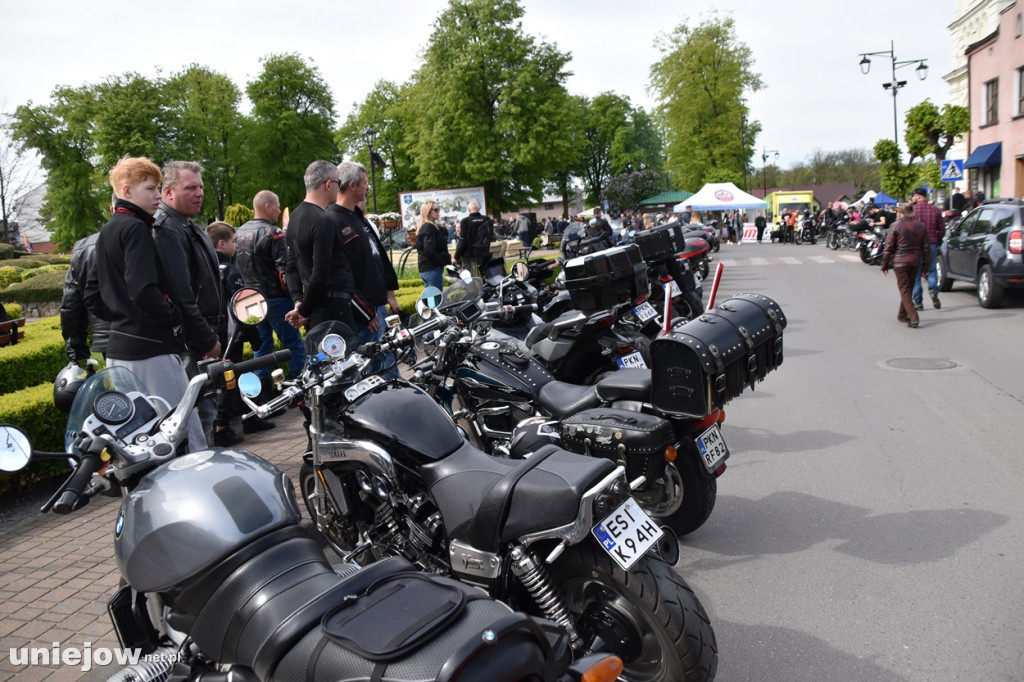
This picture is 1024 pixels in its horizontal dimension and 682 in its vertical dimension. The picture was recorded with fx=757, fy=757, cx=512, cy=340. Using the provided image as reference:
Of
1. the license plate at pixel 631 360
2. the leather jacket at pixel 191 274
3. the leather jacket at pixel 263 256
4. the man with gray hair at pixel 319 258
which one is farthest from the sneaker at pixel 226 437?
the license plate at pixel 631 360

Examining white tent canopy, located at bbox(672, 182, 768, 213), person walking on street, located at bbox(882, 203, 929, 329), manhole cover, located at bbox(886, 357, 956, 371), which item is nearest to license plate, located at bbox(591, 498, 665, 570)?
manhole cover, located at bbox(886, 357, 956, 371)

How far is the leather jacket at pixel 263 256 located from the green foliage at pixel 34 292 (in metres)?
16.0

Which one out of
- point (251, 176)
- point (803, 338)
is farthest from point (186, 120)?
→ point (803, 338)

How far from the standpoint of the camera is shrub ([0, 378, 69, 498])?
5.47 meters

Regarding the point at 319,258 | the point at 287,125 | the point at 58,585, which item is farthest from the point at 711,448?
the point at 287,125

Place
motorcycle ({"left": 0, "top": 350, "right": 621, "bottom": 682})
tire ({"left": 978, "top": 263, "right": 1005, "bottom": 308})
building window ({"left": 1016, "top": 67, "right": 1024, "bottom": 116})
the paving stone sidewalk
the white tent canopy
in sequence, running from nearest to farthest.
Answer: motorcycle ({"left": 0, "top": 350, "right": 621, "bottom": 682})
the paving stone sidewalk
tire ({"left": 978, "top": 263, "right": 1005, "bottom": 308})
building window ({"left": 1016, "top": 67, "right": 1024, "bottom": 116})
the white tent canopy

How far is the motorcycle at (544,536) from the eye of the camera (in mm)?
2490

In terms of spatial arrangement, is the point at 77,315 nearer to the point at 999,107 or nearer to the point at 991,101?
the point at 999,107

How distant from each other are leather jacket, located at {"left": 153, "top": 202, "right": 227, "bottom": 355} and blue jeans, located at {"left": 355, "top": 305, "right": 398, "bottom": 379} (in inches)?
36.5

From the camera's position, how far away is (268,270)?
7.15 m

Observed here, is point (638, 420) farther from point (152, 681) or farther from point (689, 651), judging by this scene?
point (152, 681)

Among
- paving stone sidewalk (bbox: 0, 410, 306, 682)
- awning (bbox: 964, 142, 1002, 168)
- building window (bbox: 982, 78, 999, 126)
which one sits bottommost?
paving stone sidewalk (bbox: 0, 410, 306, 682)

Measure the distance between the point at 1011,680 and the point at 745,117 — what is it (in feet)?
176

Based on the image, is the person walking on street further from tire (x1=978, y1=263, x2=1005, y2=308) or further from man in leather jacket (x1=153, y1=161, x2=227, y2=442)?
man in leather jacket (x1=153, y1=161, x2=227, y2=442)
